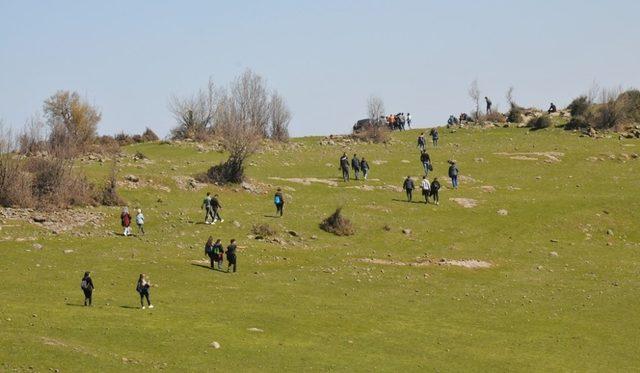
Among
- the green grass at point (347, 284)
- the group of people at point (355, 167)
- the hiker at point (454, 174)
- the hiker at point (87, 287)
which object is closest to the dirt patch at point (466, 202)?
the green grass at point (347, 284)

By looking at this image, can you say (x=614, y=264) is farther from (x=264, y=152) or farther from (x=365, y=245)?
(x=264, y=152)

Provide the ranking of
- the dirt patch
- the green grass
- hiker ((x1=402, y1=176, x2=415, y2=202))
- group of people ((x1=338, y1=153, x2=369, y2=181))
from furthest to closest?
1. group of people ((x1=338, y1=153, x2=369, y2=181))
2. the dirt patch
3. hiker ((x1=402, y1=176, x2=415, y2=202))
4. the green grass

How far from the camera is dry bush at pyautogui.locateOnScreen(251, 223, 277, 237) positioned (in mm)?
61688

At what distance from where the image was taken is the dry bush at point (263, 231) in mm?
61688

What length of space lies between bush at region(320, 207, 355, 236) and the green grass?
1072 mm

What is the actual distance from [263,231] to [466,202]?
21052mm

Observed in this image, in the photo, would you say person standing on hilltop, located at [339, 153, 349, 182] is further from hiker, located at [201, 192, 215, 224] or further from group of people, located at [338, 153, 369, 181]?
hiker, located at [201, 192, 215, 224]

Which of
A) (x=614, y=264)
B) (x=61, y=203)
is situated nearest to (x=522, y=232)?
(x=614, y=264)

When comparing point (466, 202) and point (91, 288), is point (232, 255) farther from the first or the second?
point (466, 202)

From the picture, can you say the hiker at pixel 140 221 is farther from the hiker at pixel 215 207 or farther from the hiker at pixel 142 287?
the hiker at pixel 142 287

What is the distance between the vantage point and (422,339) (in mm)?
41344

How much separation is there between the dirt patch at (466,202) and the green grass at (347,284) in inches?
28.1

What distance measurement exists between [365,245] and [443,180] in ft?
74.7

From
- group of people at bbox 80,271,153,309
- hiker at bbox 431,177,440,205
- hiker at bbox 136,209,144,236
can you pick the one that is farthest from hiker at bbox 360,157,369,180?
group of people at bbox 80,271,153,309
